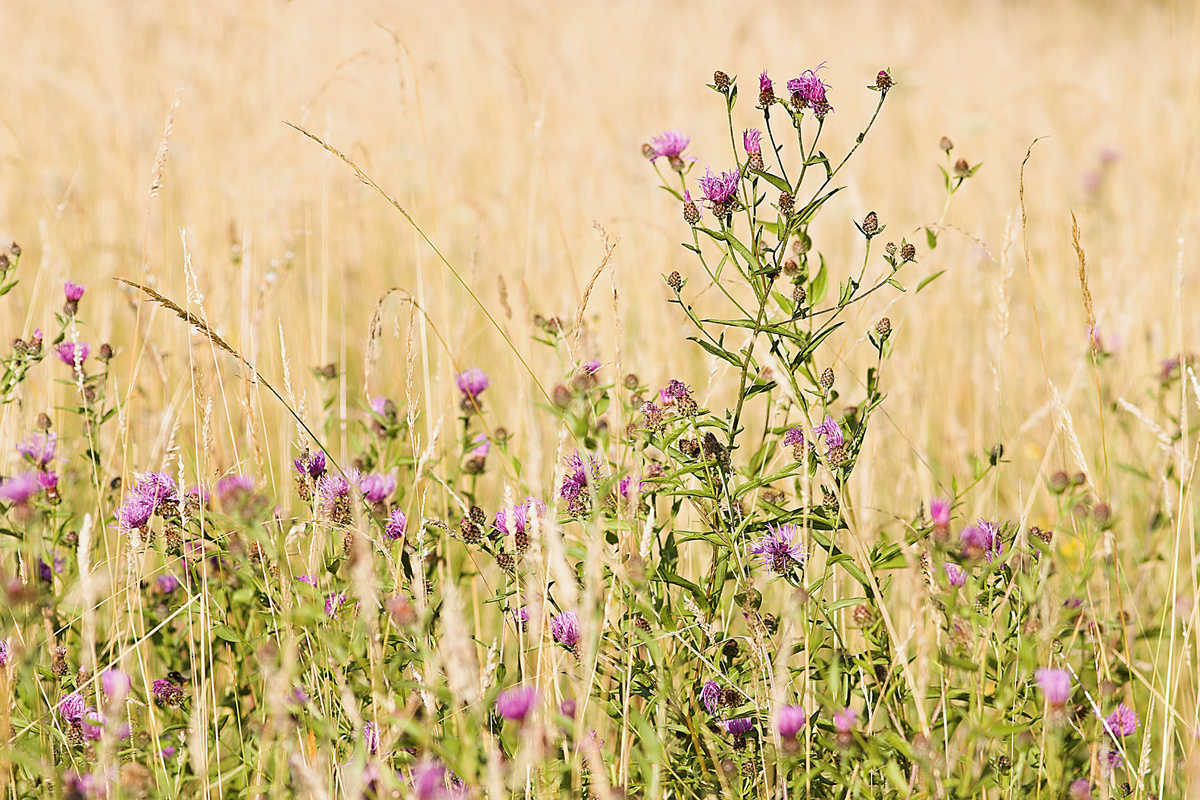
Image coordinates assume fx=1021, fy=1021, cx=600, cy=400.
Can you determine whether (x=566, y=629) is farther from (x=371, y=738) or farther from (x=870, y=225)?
(x=870, y=225)

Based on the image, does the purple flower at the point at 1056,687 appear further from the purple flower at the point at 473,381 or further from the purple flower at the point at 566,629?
the purple flower at the point at 473,381

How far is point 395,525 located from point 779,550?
0.50m

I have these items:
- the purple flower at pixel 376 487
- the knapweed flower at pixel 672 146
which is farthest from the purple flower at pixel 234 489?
the knapweed flower at pixel 672 146

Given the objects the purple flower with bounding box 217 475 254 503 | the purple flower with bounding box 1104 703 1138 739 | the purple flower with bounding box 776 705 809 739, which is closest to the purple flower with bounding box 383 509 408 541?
the purple flower with bounding box 217 475 254 503

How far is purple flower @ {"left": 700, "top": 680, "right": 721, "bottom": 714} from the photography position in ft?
4.08

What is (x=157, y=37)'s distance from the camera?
4.27 meters

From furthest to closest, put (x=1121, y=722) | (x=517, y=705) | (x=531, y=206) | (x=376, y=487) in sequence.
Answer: (x=531, y=206)
(x=376, y=487)
(x=1121, y=722)
(x=517, y=705)

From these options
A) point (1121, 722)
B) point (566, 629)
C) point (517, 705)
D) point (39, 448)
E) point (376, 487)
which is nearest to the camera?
point (517, 705)

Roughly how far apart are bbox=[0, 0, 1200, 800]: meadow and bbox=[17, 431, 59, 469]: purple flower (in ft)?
0.06

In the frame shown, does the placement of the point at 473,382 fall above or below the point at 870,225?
below

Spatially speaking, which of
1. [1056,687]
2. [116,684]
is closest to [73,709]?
[116,684]

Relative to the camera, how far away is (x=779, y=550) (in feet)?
4.20

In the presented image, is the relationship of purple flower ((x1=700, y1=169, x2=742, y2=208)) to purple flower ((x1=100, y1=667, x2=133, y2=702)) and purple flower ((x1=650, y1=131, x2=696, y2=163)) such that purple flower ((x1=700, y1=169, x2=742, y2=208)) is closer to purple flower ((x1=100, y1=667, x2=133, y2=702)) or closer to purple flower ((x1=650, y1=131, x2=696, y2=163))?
purple flower ((x1=650, y1=131, x2=696, y2=163))

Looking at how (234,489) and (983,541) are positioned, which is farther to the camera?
(983,541)
